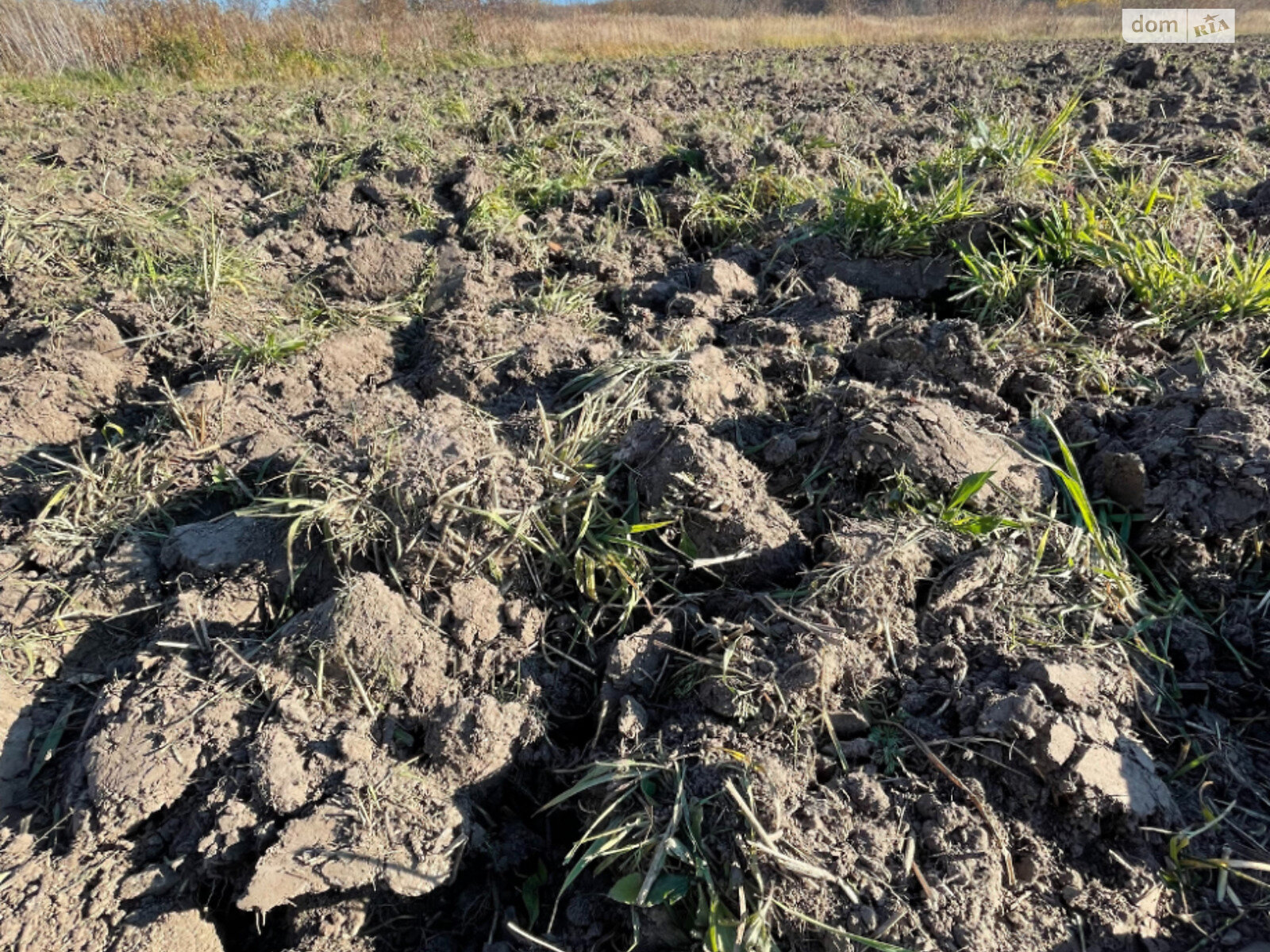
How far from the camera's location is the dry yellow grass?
10.4 meters

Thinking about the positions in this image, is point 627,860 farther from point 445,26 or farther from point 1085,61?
point 445,26

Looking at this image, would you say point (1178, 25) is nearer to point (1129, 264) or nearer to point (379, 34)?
point (379, 34)

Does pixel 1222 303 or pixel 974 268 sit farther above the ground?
pixel 974 268

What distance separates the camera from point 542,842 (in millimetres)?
1916

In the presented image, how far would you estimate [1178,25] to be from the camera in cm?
1469

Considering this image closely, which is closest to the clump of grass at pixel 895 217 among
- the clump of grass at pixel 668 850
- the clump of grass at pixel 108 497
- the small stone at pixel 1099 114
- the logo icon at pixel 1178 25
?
the small stone at pixel 1099 114

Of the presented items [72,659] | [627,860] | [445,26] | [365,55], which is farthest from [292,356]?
[445,26]

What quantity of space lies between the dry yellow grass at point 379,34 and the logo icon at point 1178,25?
6.37ft

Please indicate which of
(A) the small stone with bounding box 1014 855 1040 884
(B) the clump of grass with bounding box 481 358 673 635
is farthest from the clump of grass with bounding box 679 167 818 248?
(A) the small stone with bounding box 1014 855 1040 884

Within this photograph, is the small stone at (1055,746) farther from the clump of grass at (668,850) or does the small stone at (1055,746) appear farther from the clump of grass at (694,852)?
the clump of grass at (668,850)

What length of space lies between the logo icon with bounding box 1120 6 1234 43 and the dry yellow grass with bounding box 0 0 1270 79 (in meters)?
1.94

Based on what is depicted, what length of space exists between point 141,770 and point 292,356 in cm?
176

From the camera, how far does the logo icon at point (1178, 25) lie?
13180 millimetres

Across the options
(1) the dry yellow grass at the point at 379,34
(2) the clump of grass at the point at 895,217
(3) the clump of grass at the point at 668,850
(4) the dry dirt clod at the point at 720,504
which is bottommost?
(3) the clump of grass at the point at 668,850
